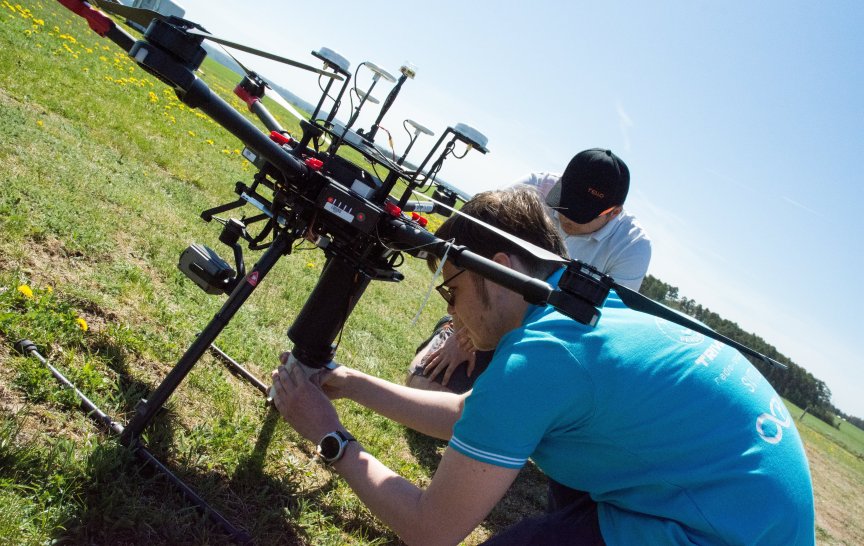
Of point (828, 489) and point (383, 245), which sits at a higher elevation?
point (383, 245)

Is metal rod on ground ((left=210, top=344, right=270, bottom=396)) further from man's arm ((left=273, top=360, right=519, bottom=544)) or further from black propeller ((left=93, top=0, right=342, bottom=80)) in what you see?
black propeller ((left=93, top=0, right=342, bottom=80))

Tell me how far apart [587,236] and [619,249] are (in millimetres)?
249

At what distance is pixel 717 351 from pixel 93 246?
3569 mm

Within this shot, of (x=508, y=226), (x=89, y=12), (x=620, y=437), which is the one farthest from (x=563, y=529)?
(x=89, y=12)

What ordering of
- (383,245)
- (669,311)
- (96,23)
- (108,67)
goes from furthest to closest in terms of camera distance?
(108,67), (383,245), (96,23), (669,311)

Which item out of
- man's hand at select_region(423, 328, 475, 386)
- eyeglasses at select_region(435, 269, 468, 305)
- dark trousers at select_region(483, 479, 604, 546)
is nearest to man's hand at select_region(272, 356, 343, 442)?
eyeglasses at select_region(435, 269, 468, 305)

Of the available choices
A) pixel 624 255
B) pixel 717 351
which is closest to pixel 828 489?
pixel 624 255

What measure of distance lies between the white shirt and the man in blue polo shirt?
2.09m

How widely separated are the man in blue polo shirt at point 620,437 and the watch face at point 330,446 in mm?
256

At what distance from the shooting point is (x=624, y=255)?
164 inches

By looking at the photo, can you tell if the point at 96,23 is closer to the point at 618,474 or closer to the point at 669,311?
the point at 669,311

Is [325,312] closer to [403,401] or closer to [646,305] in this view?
[403,401]

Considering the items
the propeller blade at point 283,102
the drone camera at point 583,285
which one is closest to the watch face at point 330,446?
the drone camera at point 583,285

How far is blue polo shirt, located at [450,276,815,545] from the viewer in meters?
1.80
